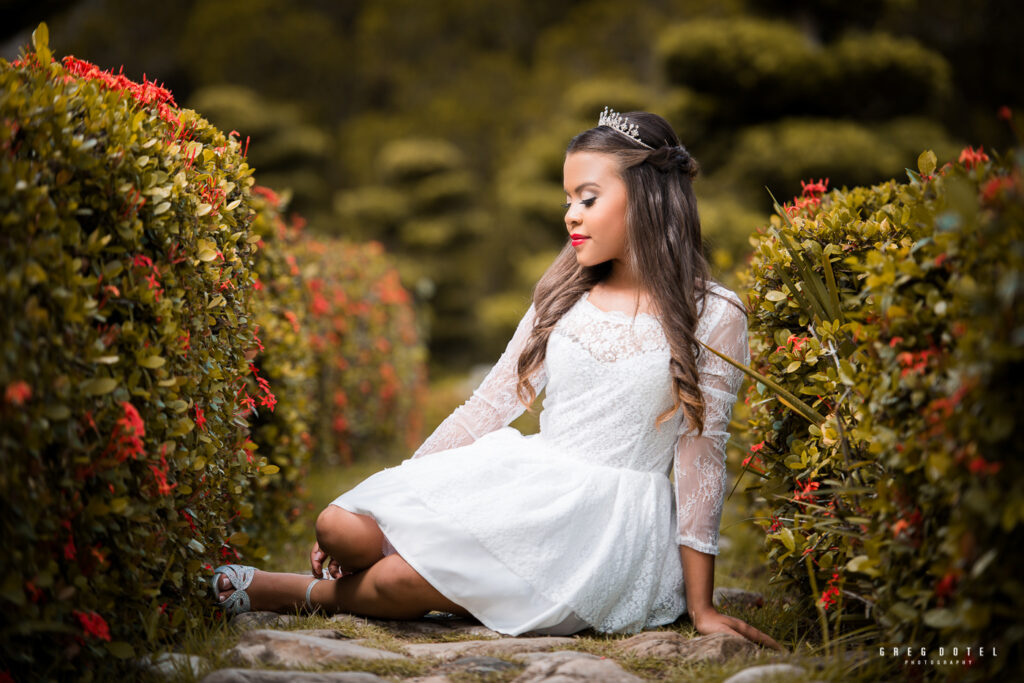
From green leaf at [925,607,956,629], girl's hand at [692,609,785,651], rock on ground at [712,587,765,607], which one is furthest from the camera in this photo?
rock on ground at [712,587,765,607]

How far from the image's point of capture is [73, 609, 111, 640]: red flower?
73.5 inches

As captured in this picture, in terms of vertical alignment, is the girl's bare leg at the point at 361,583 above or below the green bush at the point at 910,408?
below

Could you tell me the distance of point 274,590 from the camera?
8.16 ft

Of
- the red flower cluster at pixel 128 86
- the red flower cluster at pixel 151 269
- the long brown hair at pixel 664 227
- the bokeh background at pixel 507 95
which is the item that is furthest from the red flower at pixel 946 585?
the bokeh background at pixel 507 95

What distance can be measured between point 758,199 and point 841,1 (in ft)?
6.22

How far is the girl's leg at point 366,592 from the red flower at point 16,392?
3.13ft

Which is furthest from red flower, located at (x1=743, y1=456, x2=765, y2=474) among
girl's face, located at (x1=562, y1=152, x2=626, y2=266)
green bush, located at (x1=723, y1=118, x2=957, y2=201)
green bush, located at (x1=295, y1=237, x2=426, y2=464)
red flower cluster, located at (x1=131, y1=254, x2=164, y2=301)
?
green bush, located at (x1=723, y1=118, x2=957, y2=201)

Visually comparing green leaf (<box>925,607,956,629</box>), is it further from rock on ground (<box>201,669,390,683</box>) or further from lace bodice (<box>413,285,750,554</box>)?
rock on ground (<box>201,669,390,683</box>)

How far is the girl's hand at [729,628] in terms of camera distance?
224cm

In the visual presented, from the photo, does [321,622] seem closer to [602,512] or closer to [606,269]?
[602,512]

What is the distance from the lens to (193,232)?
2.31m

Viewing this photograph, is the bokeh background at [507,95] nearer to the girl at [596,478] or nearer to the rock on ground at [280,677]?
the girl at [596,478]

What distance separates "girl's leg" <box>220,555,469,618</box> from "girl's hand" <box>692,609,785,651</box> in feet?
Answer: 2.11

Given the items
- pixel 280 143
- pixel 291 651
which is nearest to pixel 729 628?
pixel 291 651
